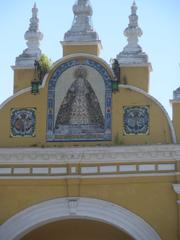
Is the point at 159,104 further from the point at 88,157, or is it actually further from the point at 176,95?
the point at 88,157

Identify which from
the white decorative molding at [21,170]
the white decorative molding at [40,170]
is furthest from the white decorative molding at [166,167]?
the white decorative molding at [21,170]

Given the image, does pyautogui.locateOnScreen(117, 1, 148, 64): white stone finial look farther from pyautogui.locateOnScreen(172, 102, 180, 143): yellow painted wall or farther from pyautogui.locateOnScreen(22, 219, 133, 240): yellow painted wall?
pyautogui.locateOnScreen(22, 219, 133, 240): yellow painted wall

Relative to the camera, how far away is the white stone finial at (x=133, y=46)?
11.9 m

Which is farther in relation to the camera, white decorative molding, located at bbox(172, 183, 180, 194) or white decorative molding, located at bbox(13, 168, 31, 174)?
white decorative molding, located at bbox(13, 168, 31, 174)

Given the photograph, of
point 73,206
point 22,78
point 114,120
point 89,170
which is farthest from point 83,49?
point 73,206

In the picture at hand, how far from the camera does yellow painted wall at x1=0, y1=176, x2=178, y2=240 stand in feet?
35.6

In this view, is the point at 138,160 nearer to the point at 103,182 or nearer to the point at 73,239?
the point at 103,182

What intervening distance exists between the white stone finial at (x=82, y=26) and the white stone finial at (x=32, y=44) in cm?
68

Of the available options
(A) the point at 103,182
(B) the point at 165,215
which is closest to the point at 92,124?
(A) the point at 103,182

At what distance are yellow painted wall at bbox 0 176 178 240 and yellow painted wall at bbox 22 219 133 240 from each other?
892 millimetres

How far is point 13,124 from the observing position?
468 inches

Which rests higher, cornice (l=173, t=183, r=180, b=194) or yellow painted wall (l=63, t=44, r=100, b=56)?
yellow painted wall (l=63, t=44, r=100, b=56)

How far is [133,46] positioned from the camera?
12.2m

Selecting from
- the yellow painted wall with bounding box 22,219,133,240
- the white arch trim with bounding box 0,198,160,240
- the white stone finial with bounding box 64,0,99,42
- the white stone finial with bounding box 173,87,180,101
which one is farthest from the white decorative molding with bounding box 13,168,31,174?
the white stone finial with bounding box 173,87,180,101
